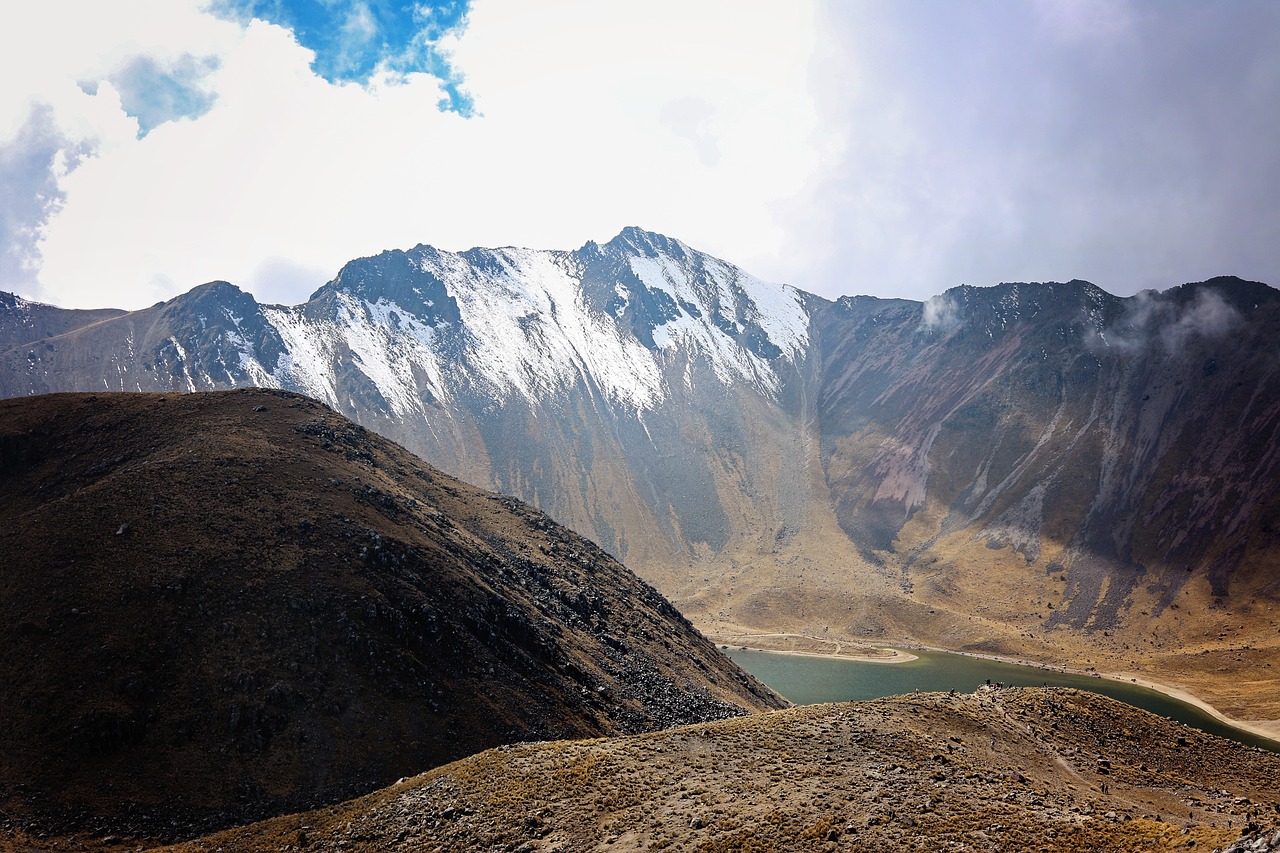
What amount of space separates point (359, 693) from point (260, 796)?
23.7 ft

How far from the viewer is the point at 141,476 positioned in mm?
49250

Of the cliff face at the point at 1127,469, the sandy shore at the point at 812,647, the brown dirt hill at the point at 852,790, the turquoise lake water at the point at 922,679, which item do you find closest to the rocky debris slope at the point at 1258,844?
the brown dirt hill at the point at 852,790

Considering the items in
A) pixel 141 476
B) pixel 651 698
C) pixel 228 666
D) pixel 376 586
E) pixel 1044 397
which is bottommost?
pixel 651 698

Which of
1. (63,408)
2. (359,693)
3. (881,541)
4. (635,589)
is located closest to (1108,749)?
(359,693)

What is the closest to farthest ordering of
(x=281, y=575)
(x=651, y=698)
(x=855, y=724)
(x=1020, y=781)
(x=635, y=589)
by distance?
1. (x=1020, y=781)
2. (x=855, y=724)
3. (x=281, y=575)
4. (x=651, y=698)
5. (x=635, y=589)

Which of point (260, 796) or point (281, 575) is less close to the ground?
point (281, 575)

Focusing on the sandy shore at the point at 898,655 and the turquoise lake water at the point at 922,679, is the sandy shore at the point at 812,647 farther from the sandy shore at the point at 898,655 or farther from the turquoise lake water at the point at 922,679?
the turquoise lake water at the point at 922,679

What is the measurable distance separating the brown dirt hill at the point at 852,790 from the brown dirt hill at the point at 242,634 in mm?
5782

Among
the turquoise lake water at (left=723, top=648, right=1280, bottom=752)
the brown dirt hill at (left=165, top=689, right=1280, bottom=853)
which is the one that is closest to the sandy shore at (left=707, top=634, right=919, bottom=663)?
the turquoise lake water at (left=723, top=648, right=1280, bottom=752)

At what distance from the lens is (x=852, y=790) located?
2686cm

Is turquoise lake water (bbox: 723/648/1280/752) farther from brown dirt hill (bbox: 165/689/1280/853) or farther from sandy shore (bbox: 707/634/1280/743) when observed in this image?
brown dirt hill (bbox: 165/689/1280/853)

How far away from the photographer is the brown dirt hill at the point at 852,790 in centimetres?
2378

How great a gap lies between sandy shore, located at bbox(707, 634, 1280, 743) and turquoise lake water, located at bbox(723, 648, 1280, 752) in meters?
1.58

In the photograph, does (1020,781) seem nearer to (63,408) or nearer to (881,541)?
(63,408)
